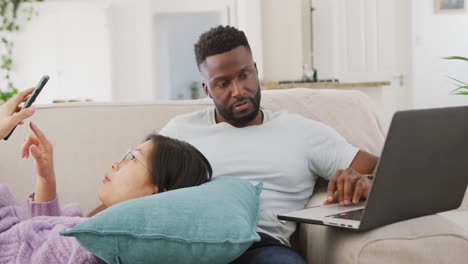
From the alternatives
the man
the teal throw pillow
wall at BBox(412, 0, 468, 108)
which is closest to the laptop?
the teal throw pillow

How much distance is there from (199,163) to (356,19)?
4.38m

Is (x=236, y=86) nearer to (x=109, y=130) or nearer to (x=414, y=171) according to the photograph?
(x=109, y=130)

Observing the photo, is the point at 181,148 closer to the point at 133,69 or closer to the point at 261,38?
the point at 261,38

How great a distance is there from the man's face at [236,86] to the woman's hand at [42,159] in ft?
1.58

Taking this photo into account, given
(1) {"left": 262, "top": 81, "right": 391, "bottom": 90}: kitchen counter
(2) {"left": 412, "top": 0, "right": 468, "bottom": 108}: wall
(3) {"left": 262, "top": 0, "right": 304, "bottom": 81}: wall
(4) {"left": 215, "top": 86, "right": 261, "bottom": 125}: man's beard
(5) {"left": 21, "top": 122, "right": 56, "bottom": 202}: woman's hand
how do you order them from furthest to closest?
(2) {"left": 412, "top": 0, "right": 468, "bottom": 108}: wall < (3) {"left": 262, "top": 0, "right": 304, "bottom": 81}: wall < (1) {"left": 262, "top": 81, "right": 391, "bottom": 90}: kitchen counter < (4) {"left": 215, "top": 86, "right": 261, "bottom": 125}: man's beard < (5) {"left": 21, "top": 122, "right": 56, "bottom": 202}: woman's hand

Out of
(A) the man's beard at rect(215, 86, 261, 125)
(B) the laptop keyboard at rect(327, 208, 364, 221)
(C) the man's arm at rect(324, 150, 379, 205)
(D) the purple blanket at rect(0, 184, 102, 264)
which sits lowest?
(D) the purple blanket at rect(0, 184, 102, 264)

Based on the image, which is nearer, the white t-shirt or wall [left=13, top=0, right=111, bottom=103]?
the white t-shirt

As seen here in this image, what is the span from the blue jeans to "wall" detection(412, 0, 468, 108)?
20.0 feet

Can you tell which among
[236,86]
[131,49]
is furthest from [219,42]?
[131,49]

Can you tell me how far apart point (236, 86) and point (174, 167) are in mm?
408

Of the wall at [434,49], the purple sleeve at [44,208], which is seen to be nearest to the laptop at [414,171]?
the purple sleeve at [44,208]

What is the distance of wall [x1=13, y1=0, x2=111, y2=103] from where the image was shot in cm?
740

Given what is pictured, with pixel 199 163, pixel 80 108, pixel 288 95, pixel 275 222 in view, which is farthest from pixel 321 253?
pixel 80 108

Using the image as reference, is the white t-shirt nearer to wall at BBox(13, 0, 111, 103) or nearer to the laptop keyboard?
the laptop keyboard
